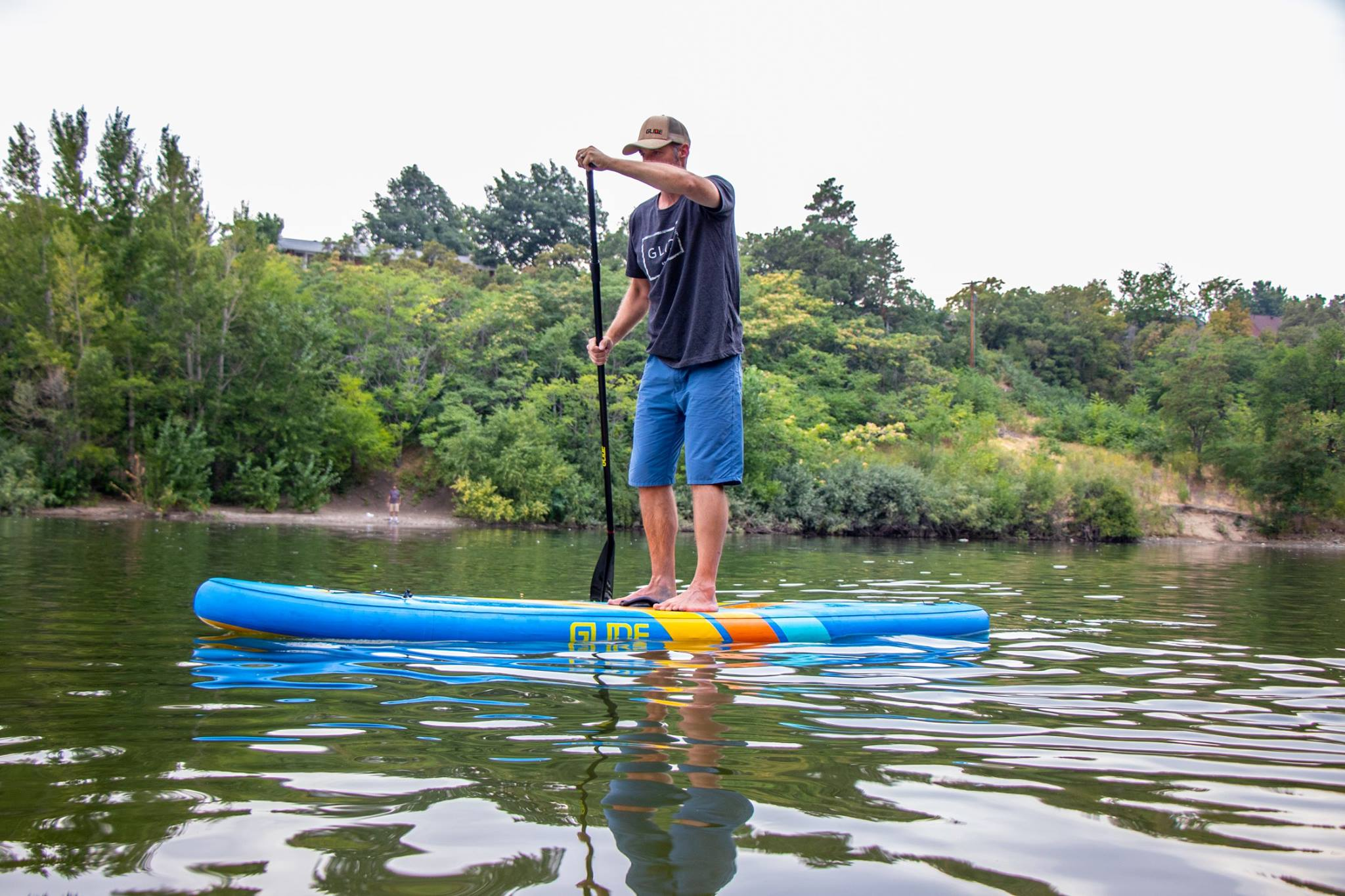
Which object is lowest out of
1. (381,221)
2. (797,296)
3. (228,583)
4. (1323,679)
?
(1323,679)

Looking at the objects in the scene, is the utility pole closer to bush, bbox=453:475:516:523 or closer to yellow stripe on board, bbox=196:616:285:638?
bush, bbox=453:475:516:523

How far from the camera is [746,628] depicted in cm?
447

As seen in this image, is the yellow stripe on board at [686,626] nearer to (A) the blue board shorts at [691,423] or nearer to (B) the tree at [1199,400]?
(A) the blue board shorts at [691,423]

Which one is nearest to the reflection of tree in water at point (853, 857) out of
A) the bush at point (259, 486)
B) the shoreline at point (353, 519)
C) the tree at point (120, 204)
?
the shoreline at point (353, 519)

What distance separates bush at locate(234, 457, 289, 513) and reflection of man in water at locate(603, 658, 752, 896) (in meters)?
23.0

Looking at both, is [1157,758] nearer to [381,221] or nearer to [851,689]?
[851,689]

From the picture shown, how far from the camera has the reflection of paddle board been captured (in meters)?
4.11

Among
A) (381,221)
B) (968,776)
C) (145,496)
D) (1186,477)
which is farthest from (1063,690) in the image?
(381,221)

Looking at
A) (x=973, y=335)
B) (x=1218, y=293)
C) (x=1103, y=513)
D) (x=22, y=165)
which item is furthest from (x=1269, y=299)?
(x=22, y=165)

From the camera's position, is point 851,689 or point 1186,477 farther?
point 1186,477

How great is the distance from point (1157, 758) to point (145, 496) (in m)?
23.3

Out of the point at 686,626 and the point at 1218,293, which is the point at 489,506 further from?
the point at 1218,293

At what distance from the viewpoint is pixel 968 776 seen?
2.30m

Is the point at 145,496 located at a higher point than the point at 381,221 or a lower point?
lower
